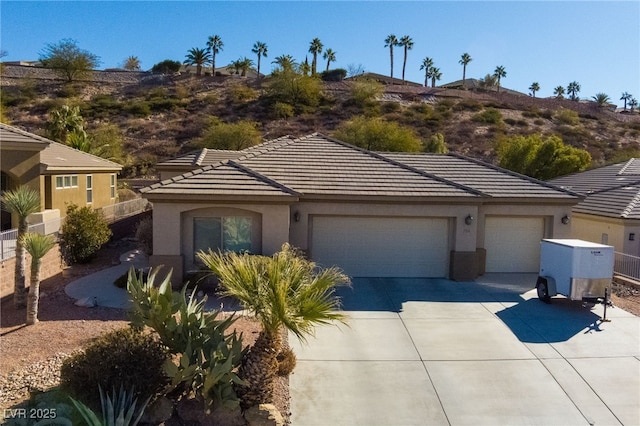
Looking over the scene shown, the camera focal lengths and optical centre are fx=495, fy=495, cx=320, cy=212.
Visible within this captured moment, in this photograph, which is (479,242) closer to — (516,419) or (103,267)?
(516,419)

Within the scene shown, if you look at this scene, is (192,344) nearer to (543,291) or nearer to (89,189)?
(543,291)

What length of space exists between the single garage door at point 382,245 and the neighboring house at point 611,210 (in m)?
5.84

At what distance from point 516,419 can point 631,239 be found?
16.1m

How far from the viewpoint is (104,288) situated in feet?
48.2

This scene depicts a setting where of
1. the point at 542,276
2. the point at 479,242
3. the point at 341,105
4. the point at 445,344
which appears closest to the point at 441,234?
the point at 479,242

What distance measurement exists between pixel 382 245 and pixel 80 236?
1079cm

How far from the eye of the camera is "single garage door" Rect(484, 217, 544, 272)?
1739 cm

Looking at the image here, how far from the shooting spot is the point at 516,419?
769 centimetres

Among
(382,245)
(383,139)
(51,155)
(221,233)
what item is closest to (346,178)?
(382,245)

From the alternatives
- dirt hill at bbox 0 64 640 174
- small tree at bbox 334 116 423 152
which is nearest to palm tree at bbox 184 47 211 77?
dirt hill at bbox 0 64 640 174

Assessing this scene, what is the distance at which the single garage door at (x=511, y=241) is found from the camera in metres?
17.4

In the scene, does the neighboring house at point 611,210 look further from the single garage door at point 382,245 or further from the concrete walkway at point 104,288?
the concrete walkway at point 104,288

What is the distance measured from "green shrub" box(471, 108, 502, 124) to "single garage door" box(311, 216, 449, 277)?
57484 millimetres

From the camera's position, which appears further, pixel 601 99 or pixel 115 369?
pixel 601 99
